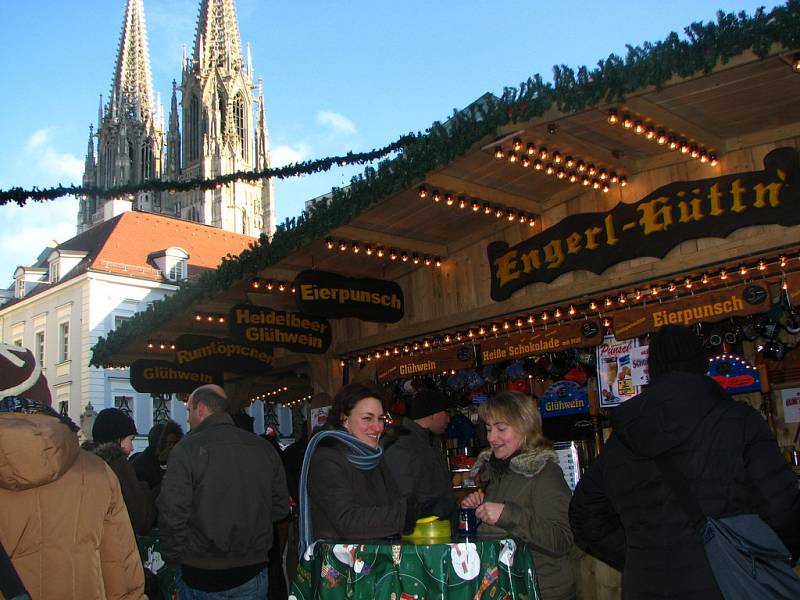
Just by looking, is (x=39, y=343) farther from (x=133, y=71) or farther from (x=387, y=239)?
(x=133, y=71)

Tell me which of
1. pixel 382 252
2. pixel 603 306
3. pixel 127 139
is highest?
pixel 127 139

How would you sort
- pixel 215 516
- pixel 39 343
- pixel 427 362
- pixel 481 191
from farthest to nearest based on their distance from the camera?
pixel 39 343 → pixel 427 362 → pixel 481 191 → pixel 215 516

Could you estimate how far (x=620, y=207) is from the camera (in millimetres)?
7504

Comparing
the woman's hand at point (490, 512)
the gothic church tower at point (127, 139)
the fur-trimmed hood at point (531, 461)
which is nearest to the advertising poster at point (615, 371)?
the fur-trimmed hood at point (531, 461)

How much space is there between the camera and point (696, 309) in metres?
7.50

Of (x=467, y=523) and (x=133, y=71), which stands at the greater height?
(x=133, y=71)

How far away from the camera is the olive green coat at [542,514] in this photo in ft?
12.1

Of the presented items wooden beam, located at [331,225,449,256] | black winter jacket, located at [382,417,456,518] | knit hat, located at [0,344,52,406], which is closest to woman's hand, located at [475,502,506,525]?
black winter jacket, located at [382,417,456,518]

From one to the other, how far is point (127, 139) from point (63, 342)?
57042 mm

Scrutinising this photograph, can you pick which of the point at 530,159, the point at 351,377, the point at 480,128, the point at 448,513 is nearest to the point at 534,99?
the point at 480,128

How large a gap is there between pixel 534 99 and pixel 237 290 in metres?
4.73

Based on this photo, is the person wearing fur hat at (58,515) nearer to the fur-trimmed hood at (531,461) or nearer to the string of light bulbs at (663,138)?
the fur-trimmed hood at (531,461)

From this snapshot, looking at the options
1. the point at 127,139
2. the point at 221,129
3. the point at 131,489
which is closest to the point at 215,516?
the point at 131,489

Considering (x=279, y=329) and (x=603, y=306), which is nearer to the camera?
(x=603, y=306)
